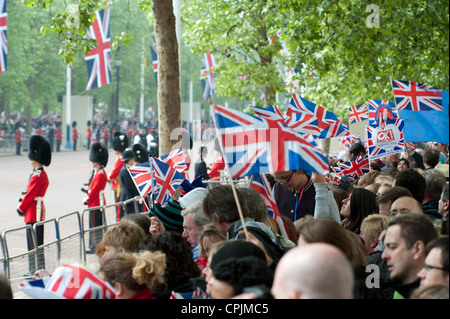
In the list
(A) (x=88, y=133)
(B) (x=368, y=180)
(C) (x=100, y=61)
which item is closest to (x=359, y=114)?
(B) (x=368, y=180)

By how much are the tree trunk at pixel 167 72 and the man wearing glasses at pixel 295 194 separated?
13.2ft

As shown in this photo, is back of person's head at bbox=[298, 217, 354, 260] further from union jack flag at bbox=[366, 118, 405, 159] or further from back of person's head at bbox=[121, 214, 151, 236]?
union jack flag at bbox=[366, 118, 405, 159]

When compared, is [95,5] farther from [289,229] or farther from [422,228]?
[422,228]

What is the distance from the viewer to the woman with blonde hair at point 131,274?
4453 millimetres

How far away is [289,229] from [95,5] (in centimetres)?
655

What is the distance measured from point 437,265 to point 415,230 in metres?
0.81

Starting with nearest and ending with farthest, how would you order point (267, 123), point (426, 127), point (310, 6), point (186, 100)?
1. point (267, 123)
2. point (426, 127)
3. point (310, 6)
4. point (186, 100)

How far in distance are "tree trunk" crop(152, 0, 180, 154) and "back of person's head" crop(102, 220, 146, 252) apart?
5838 mm

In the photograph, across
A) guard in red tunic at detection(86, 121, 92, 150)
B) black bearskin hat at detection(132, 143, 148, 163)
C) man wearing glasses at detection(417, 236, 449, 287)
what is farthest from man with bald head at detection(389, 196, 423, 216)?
guard in red tunic at detection(86, 121, 92, 150)

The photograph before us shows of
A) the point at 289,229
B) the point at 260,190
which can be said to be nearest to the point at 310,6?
the point at 260,190

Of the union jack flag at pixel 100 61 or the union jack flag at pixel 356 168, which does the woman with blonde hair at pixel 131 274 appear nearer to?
the union jack flag at pixel 356 168

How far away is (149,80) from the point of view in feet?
Result: 227

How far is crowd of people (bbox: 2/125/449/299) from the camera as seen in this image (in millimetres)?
2926

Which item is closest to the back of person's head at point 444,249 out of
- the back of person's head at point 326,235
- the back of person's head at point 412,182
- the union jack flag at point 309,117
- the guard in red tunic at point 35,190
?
the back of person's head at point 326,235
